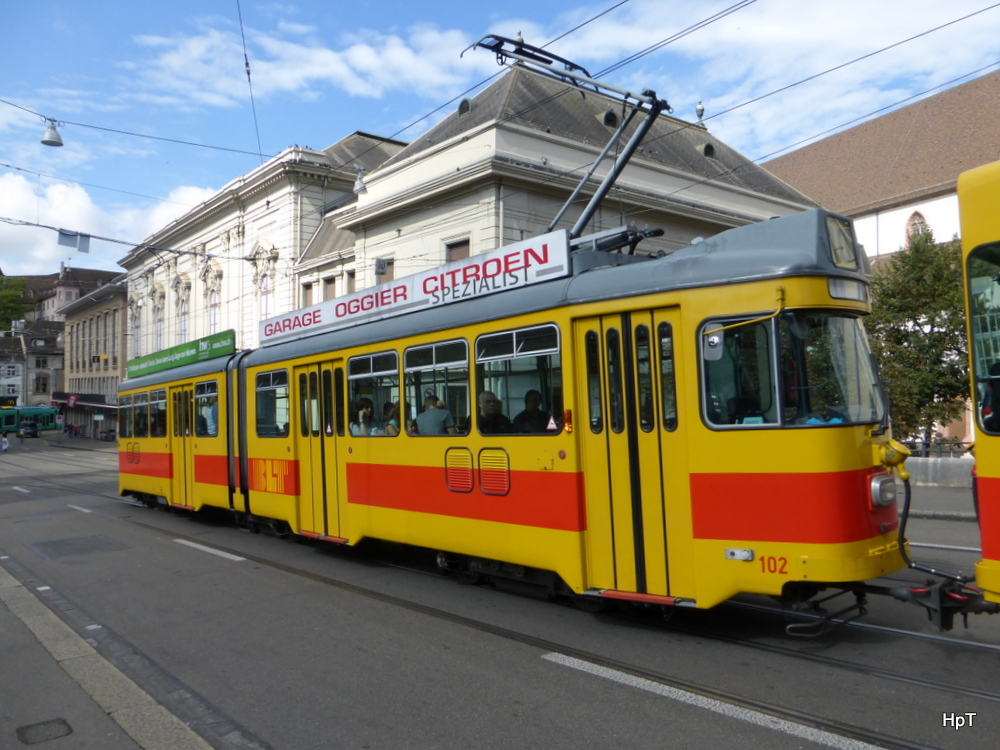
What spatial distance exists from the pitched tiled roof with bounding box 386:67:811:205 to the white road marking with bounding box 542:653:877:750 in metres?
20.4

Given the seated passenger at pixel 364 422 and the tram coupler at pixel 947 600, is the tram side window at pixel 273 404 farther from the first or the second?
the tram coupler at pixel 947 600

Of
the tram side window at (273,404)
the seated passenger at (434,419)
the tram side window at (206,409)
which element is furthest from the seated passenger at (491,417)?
the tram side window at (206,409)

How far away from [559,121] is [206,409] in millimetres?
17873

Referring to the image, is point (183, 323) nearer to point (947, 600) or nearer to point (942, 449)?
point (942, 449)

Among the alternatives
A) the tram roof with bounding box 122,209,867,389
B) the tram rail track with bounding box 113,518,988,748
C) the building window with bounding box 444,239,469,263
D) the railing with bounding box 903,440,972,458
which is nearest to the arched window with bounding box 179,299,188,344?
the building window with bounding box 444,239,469,263

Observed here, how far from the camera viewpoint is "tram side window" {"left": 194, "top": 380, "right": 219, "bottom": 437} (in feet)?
44.0

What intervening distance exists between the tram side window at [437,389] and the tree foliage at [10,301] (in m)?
57.0

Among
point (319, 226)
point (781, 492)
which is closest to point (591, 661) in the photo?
point (781, 492)

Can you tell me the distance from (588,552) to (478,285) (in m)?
2.84

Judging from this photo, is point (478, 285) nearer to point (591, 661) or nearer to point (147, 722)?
point (591, 661)

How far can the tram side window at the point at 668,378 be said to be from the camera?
6.07m

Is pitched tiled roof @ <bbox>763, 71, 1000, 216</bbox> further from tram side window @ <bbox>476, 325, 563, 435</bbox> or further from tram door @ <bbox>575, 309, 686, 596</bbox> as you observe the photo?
tram door @ <bbox>575, 309, 686, 596</bbox>

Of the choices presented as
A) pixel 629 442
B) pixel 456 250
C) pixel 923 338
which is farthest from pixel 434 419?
pixel 456 250

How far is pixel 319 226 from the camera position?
3684 centimetres
